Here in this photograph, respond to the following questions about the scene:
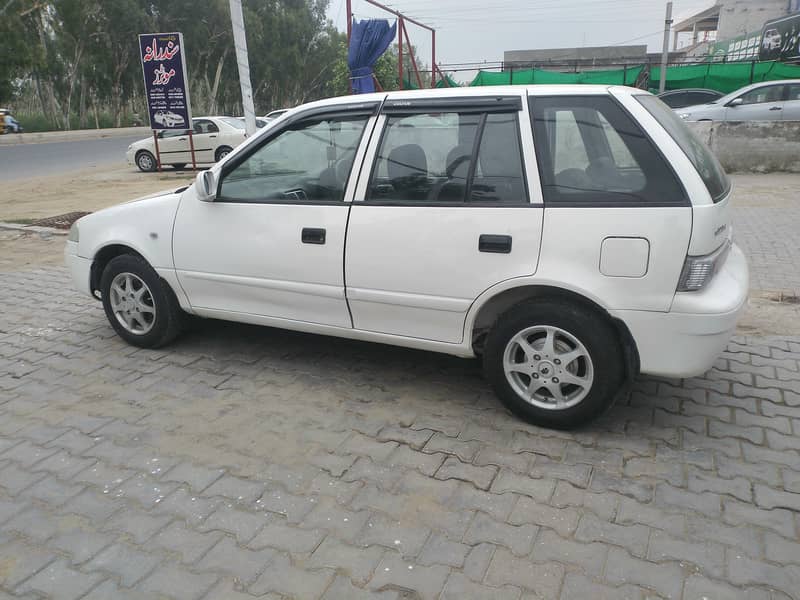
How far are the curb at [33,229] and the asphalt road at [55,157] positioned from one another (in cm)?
980

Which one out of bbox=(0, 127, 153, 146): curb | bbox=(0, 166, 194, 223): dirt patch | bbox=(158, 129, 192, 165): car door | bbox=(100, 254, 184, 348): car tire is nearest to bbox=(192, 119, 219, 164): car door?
bbox=(158, 129, 192, 165): car door

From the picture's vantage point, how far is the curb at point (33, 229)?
8977 mm

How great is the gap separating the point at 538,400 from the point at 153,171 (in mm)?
17774

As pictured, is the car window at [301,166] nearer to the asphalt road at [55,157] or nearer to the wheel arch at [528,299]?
the wheel arch at [528,299]

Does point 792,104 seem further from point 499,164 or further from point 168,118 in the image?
point 168,118

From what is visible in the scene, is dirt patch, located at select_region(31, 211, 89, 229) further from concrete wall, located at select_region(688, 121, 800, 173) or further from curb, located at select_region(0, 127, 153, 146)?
curb, located at select_region(0, 127, 153, 146)

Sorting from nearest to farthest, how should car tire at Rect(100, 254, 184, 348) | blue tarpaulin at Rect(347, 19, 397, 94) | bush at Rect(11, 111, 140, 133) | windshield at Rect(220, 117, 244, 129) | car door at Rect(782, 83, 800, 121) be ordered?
car tire at Rect(100, 254, 184, 348) < blue tarpaulin at Rect(347, 19, 397, 94) < car door at Rect(782, 83, 800, 121) < windshield at Rect(220, 117, 244, 129) < bush at Rect(11, 111, 140, 133)

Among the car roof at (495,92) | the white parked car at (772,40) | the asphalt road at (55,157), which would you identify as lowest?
the asphalt road at (55,157)

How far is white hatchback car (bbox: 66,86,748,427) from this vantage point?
314 cm

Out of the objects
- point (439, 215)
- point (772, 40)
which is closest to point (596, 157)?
point (439, 215)

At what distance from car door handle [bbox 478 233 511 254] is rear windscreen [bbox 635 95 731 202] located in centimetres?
95

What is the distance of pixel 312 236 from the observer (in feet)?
12.6

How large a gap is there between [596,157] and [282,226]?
72.5 inches

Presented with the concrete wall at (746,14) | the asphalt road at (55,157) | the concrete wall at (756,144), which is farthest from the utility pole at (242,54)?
the concrete wall at (746,14)
